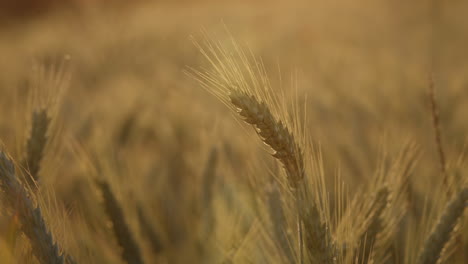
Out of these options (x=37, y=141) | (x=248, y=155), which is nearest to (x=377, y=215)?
(x=248, y=155)

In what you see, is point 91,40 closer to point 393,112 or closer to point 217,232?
point 393,112

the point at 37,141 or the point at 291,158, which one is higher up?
the point at 37,141

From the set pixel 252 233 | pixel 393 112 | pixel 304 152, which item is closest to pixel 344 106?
pixel 393 112

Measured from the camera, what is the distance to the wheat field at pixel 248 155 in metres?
0.74

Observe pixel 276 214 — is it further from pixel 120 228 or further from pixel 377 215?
pixel 120 228

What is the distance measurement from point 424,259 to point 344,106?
5.49 ft

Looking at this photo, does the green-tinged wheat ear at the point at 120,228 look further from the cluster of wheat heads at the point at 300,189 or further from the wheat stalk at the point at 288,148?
the wheat stalk at the point at 288,148

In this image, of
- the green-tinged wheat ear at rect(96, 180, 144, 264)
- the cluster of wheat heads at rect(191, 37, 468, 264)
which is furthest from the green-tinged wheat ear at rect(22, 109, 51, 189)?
the cluster of wheat heads at rect(191, 37, 468, 264)

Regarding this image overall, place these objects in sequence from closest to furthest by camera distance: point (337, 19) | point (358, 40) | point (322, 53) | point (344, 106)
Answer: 1. point (344, 106)
2. point (322, 53)
3. point (358, 40)
4. point (337, 19)

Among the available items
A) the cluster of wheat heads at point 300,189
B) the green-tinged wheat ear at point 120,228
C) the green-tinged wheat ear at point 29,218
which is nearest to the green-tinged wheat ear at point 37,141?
the green-tinged wheat ear at point 120,228

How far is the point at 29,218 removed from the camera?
2.27 feet

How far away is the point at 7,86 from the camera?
3.34 metres

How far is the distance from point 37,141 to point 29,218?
0.37 m

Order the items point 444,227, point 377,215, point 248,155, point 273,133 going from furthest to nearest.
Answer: point 248,155
point 377,215
point 444,227
point 273,133
